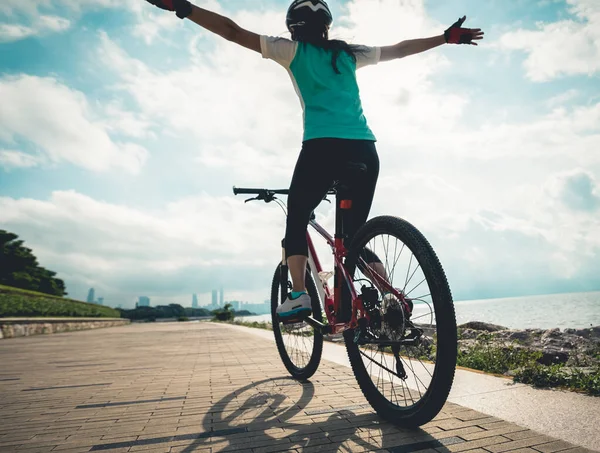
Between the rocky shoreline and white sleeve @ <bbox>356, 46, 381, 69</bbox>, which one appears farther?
the rocky shoreline

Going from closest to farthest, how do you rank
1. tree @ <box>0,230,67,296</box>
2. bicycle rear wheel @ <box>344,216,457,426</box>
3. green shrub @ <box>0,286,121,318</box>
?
1. bicycle rear wheel @ <box>344,216,457,426</box>
2. green shrub @ <box>0,286,121,318</box>
3. tree @ <box>0,230,67,296</box>

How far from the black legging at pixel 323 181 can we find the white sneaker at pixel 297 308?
13.3 inches

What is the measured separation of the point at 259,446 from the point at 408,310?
3.32 feet

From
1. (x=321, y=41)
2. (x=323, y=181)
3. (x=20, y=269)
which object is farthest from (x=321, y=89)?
(x=20, y=269)

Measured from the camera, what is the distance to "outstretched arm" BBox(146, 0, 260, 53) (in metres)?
1.97

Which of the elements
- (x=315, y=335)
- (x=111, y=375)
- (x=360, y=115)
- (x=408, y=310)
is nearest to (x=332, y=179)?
(x=360, y=115)

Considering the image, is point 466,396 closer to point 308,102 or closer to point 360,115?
point 360,115

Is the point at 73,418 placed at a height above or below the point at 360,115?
below

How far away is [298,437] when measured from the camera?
1.81m

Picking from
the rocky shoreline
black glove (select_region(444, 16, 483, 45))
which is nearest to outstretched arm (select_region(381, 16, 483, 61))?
black glove (select_region(444, 16, 483, 45))

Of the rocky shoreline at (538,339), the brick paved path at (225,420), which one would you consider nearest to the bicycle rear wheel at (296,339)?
the brick paved path at (225,420)

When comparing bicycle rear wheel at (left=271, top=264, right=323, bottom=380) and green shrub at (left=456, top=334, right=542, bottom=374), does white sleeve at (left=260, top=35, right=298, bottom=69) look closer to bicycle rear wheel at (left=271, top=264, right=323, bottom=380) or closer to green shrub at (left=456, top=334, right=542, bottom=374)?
bicycle rear wheel at (left=271, top=264, right=323, bottom=380)

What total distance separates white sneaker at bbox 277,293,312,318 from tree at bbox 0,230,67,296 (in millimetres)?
53244

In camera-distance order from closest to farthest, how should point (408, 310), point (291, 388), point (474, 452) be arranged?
point (474, 452) < point (408, 310) < point (291, 388)
